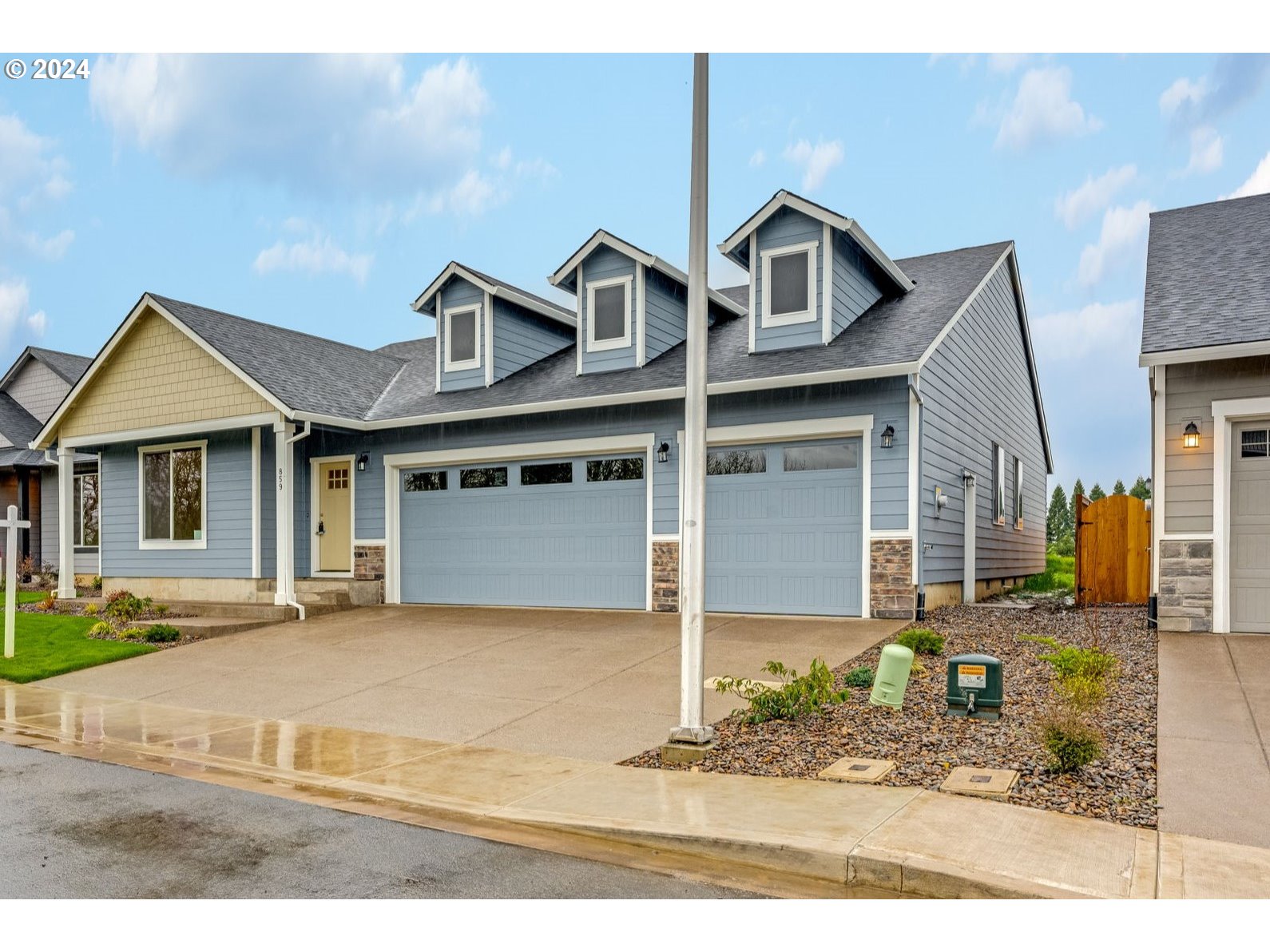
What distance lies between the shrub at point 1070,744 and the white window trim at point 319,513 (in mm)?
13381

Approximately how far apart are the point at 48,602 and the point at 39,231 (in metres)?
26.3

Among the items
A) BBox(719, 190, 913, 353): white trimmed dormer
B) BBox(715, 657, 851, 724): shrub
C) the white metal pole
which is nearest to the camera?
the white metal pole

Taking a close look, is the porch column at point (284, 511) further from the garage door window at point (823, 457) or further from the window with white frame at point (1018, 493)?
the window with white frame at point (1018, 493)

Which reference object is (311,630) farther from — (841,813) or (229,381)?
(841,813)

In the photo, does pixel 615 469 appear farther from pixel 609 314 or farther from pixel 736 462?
pixel 609 314

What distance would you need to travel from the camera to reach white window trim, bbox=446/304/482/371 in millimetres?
16719

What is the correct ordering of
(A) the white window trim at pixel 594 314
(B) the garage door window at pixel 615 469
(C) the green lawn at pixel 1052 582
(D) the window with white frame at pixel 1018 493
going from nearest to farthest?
(B) the garage door window at pixel 615 469
(A) the white window trim at pixel 594 314
(C) the green lawn at pixel 1052 582
(D) the window with white frame at pixel 1018 493

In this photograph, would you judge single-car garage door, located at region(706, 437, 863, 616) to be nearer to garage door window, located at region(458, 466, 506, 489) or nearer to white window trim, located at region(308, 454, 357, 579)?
garage door window, located at region(458, 466, 506, 489)

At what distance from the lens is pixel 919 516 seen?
479 inches

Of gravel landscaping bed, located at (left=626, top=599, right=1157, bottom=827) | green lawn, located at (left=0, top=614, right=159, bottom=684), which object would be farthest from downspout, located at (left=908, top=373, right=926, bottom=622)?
green lawn, located at (left=0, top=614, right=159, bottom=684)

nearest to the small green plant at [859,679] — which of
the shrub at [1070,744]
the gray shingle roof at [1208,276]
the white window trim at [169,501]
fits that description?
the shrub at [1070,744]

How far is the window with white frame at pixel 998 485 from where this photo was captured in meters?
17.3

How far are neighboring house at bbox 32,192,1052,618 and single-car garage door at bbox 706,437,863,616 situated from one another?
0.03 metres
